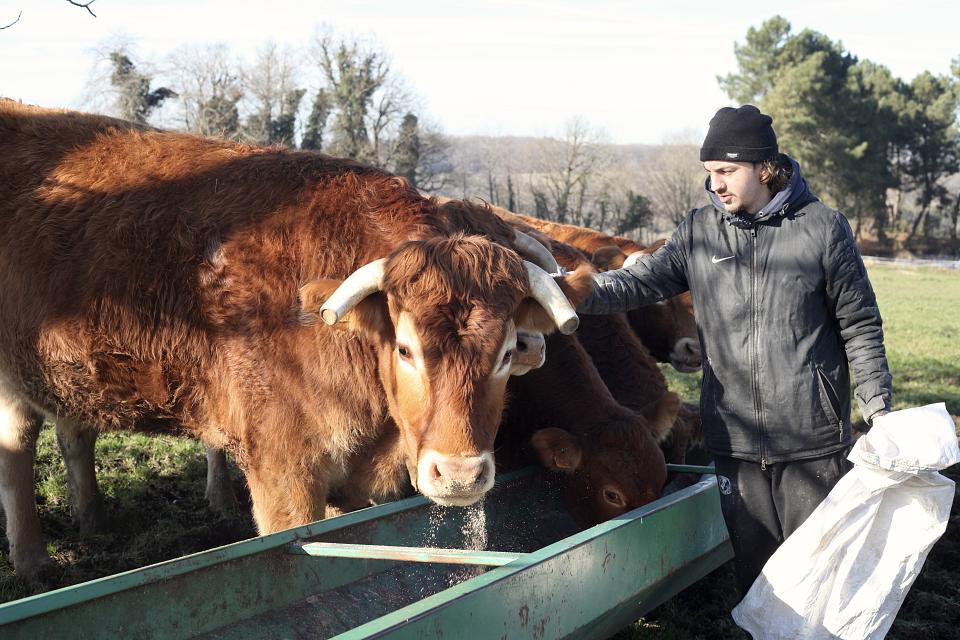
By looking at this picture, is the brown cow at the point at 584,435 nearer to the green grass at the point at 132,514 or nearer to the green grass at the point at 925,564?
the green grass at the point at 925,564

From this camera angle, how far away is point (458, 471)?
3.48 meters

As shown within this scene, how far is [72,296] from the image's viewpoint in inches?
182

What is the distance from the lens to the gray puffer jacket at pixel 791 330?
3590mm

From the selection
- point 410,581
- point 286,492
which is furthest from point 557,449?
point 286,492

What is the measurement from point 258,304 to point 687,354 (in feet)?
16.6

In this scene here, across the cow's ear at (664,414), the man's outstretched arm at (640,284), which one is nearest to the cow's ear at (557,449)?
the cow's ear at (664,414)

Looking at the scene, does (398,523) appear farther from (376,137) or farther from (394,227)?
(376,137)

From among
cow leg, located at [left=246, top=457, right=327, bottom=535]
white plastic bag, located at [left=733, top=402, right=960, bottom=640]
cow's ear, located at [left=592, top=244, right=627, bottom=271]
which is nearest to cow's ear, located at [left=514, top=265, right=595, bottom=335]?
cow leg, located at [left=246, top=457, right=327, bottom=535]

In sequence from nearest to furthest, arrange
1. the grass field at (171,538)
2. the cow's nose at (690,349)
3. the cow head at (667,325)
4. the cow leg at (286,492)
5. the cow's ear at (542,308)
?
the cow's ear at (542,308), the cow leg at (286,492), the grass field at (171,538), the cow's nose at (690,349), the cow head at (667,325)

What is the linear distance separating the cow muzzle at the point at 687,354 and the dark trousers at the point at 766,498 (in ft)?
14.6

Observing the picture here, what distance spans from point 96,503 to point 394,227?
3064 mm

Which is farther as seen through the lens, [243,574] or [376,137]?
[376,137]

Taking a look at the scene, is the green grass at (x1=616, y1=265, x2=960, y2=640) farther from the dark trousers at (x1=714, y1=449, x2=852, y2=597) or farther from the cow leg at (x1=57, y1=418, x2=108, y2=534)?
the cow leg at (x1=57, y1=418, x2=108, y2=534)

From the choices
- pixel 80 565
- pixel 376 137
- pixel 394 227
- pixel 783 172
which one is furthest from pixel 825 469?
pixel 376 137
